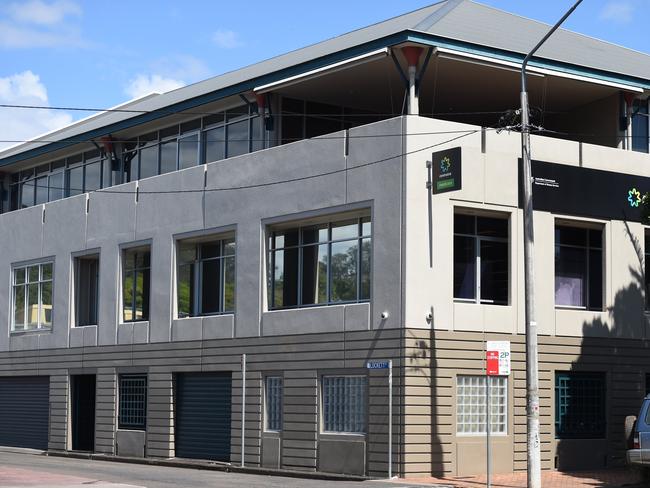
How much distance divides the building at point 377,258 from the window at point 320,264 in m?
0.05

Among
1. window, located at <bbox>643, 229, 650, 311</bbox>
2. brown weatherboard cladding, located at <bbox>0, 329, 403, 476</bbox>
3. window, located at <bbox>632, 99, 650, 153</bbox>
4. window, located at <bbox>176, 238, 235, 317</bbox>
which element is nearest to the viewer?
brown weatherboard cladding, located at <bbox>0, 329, 403, 476</bbox>

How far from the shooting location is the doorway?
37656 millimetres

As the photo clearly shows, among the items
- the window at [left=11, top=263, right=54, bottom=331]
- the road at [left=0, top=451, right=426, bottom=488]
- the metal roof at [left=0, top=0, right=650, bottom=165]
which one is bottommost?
the road at [left=0, top=451, right=426, bottom=488]

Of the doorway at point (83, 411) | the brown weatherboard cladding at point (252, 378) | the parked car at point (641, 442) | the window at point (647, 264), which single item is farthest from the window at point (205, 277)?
the parked car at point (641, 442)

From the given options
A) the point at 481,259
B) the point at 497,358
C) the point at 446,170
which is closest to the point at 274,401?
the point at 481,259

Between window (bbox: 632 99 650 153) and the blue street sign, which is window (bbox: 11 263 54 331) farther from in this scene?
window (bbox: 632 99 650 153)

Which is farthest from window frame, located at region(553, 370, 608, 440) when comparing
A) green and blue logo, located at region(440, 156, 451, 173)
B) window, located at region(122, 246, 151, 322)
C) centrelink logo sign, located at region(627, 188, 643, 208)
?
window, located at region(122, 246, 151, 322)

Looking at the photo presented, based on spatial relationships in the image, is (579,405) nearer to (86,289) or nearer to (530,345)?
(530,345)

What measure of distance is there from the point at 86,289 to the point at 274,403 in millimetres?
11070

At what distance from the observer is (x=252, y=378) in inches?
1196

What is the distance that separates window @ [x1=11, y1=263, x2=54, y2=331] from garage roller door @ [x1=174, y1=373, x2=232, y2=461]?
27.2 feet

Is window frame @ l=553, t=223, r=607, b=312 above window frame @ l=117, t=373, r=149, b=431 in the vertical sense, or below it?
above

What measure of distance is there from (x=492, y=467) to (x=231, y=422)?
287 inches

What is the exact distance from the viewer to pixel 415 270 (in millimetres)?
26453
